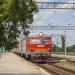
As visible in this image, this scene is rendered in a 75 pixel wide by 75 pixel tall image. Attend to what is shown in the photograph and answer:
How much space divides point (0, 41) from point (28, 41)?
24897 millimetres

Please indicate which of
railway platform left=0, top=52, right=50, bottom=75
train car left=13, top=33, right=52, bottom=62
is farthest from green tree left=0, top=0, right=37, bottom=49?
train car left=13, top=33, right=52, bottom=62

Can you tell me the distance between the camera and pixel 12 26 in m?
22.0

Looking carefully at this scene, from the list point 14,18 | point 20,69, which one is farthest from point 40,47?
point 14,18

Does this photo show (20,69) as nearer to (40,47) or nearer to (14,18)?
(40,47)

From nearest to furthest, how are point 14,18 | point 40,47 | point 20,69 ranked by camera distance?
point 14,18, point 20,69, point 40,47

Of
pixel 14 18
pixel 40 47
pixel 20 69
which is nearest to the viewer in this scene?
pixel 14 18

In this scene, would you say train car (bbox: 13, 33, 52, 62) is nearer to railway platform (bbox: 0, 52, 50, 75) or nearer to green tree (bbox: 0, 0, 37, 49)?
railway platform (bbox: 0, 52, 50, 75)

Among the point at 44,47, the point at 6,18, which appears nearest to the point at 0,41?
the point at 6,18

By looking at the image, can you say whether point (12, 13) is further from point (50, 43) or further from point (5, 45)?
point (50, 43)

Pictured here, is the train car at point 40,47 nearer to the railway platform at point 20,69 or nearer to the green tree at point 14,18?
the railway platform at point 20,69

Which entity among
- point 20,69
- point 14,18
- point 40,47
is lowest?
point 20,69

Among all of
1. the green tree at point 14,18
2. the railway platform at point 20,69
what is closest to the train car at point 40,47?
the railway platform at point 20,69

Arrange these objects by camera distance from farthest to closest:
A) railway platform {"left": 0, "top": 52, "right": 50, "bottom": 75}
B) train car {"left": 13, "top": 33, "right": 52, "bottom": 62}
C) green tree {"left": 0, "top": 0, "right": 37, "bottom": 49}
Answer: train car {"left": 13, "top": 33, "right": 52, "bottom": 62}, railway platform {"left": 0, "top": 52, "right": 50, "bottom": 75}, green tree {"left": 0, "top": 0, "right": 37, "bottom": 49}

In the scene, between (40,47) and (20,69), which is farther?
(40,47)
